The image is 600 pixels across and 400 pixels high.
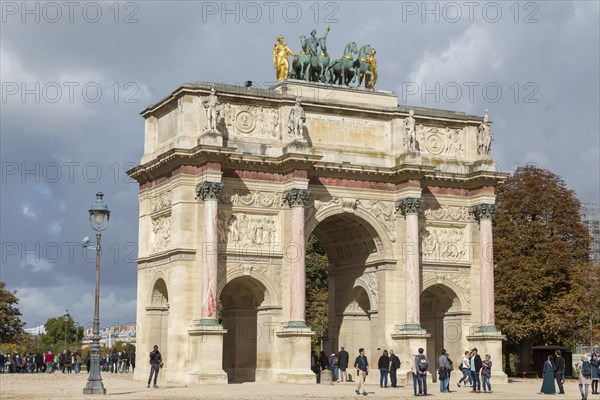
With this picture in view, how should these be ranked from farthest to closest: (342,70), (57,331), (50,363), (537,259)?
1. (57,331)
2. (50,363)
3. (537,259)
4. (342,70)

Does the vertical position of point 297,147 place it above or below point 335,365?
above

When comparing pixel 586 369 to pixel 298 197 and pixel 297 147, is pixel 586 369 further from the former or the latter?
pixel 297 147

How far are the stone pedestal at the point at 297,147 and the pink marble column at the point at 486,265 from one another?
956cm

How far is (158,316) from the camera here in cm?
4862

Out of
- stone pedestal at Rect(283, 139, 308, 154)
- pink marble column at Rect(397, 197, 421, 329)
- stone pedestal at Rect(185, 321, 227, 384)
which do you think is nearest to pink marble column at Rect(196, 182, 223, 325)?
stone pedestal at Rect(185, 321, 227, 384)

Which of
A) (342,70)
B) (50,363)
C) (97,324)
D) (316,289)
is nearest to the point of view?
(97,324)

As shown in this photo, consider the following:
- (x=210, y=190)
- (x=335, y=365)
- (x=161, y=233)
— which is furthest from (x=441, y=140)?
(x=161, y=233)

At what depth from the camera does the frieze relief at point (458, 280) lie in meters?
49.9

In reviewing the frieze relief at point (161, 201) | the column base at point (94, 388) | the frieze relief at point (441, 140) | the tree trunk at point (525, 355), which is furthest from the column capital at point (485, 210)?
the column base at point (94, 388)

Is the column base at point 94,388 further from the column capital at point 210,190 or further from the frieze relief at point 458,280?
the frieze relief at point 458,280

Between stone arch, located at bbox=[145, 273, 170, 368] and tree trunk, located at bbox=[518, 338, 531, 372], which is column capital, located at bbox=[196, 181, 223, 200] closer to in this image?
stone arch, located at bbox=[145, 273, 170, 368]

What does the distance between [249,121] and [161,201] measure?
5273 mm

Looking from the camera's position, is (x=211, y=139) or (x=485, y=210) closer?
(x=211, y=139)

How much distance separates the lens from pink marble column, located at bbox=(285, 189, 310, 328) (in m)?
45.7
